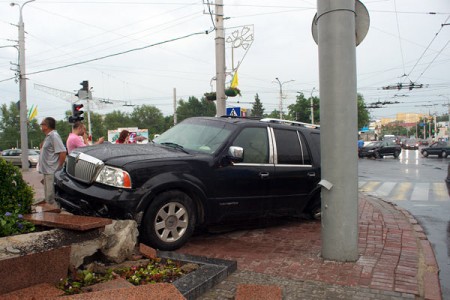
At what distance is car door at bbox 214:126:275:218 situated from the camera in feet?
17.4

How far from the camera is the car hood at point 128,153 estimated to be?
15.5ft

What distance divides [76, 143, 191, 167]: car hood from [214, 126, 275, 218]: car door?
0.67 m

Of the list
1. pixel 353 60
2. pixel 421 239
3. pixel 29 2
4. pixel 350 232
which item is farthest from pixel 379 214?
pixel 29 2

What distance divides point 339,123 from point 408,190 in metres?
8.99

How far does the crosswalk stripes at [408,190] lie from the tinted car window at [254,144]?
5.97 metres

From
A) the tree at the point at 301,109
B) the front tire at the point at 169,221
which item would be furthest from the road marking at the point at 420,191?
the tree at the point at 301,109

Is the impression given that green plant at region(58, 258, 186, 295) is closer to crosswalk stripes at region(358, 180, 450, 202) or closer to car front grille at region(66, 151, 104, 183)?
car front grille at region(66, 151, 104, 183)

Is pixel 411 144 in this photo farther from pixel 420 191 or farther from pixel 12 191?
pixel 12 191

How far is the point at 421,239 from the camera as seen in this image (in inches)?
230

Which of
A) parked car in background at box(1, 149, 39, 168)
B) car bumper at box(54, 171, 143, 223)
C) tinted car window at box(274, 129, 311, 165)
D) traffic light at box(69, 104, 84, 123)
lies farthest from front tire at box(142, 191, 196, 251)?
parked car in background at box(1, 149, 39, 168)

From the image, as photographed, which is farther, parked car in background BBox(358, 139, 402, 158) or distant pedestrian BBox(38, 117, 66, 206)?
parked car in background BBox(358, 139, 402, 158)

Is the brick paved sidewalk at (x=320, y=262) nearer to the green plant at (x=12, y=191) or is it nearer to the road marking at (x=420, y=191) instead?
the green plant at (x=12, y=191)

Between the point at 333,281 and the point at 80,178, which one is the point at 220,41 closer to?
the point at 80,178

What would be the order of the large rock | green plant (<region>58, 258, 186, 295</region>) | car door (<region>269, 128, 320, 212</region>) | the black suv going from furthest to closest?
car door (<region>269, 128, 320, 212</region>), the black suv, the large rock, green plant (<region>58, 258, 186, 295</region>)
